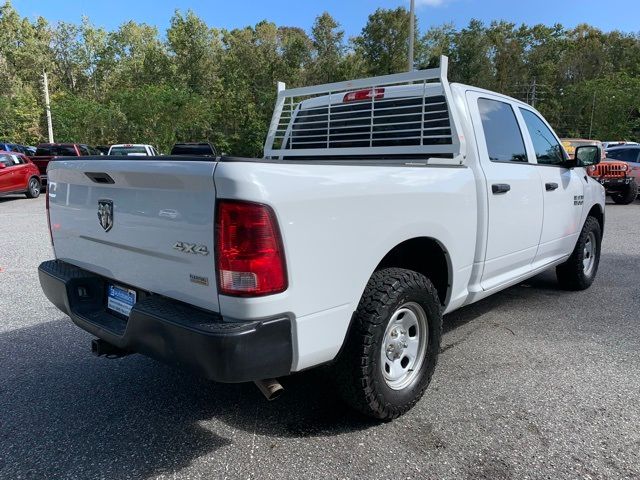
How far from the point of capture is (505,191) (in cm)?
371

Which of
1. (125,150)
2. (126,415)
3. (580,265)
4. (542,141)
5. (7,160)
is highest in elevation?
(542,141)

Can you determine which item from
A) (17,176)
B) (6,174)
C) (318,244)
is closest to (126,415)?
(318,244)

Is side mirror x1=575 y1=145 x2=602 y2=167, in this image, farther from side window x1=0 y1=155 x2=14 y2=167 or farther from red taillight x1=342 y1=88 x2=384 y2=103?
side window x1=0 y1=155 x2=14 y2=167

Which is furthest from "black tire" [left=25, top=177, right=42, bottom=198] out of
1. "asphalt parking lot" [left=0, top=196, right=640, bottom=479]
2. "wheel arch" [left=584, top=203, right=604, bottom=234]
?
"wheel arch" [left=584, top=203, right=604, bottom=234]

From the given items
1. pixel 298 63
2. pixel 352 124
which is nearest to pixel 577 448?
pixel 352 124

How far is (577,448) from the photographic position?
2.67 metres

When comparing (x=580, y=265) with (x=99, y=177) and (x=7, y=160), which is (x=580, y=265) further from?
(x=7, y=160)

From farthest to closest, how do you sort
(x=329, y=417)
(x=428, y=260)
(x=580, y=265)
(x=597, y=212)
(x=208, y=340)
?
(x=597, y=212)
(x=580, y=265)
(x=428, y=260)
(x=329, y=417)
(x=208, y=340)

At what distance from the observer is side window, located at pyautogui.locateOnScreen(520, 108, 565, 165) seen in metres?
4.46

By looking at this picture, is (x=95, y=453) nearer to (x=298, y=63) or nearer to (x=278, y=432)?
(x=278, y=432)

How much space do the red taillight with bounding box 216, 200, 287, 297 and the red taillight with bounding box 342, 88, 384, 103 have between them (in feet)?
8.17

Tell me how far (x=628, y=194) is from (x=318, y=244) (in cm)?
1649

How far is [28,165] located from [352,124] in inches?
615

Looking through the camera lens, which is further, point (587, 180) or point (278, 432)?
point (587, 180)
